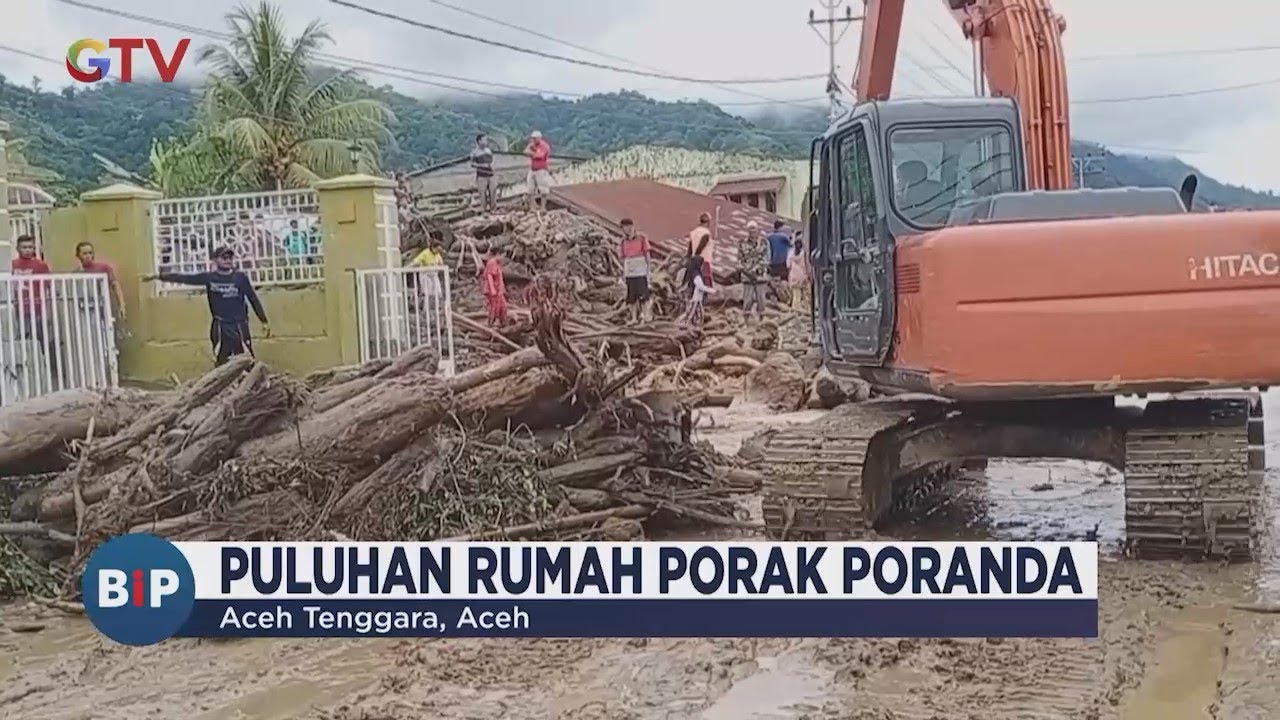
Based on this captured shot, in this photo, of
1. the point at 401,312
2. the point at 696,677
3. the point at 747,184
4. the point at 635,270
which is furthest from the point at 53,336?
the point at 747,184

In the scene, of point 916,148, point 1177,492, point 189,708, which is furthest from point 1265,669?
point 189,708

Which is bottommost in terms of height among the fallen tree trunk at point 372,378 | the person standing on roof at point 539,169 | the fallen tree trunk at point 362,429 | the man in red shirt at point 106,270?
the fallen tree trunk at point 362,429

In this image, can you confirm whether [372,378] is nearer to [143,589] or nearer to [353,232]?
[143,589]

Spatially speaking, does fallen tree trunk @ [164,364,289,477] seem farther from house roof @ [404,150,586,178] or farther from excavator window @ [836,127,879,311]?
house roof @ [404,150,586,178]

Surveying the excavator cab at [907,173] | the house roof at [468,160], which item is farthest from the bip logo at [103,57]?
the house roof at [468,160]

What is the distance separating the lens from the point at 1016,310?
363cm

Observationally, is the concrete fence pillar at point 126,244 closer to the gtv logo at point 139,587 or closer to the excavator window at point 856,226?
the gtv logo at point 139,587

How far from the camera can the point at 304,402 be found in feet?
15.3

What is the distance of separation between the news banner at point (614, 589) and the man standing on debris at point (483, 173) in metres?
3.15

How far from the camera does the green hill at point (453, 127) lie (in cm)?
367

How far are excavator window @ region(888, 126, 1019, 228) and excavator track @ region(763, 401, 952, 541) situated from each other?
2.68 feet

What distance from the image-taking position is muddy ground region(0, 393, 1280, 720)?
2963 millimetres

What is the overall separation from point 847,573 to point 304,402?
8.06ft

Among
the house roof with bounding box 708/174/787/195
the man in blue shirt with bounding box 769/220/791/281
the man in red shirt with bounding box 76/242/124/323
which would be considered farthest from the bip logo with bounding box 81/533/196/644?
the man in blue shirt with bounding box 769/220/791/281
